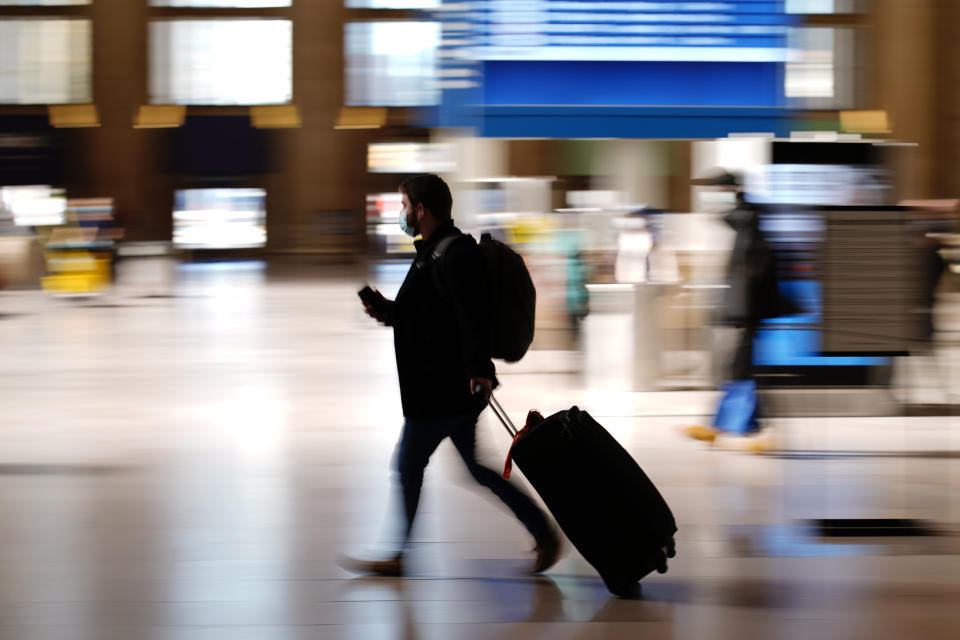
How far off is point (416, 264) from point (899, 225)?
239 centimetres

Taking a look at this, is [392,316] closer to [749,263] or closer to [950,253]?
[749,263]

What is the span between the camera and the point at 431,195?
4781 millimetres

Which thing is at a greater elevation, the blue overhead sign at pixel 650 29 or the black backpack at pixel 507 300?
the blue overhead sign at pixel 650 29

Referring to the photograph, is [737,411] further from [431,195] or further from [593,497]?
[431,195]

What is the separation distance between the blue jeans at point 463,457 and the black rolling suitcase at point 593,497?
0.23 metres

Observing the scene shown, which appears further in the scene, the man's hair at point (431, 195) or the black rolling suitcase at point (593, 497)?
the man's hair at point (431, 195)

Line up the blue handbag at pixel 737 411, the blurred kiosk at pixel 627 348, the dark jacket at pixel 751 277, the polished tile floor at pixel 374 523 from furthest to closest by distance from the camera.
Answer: the blurred kiosk at pixel 627 348
the blue handbag at pixel 737 411
the dark jacket at pixel 751 277
the polished tile floor at pixel 374 523

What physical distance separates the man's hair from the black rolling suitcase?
94 centimetres

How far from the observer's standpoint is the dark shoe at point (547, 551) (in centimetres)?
490

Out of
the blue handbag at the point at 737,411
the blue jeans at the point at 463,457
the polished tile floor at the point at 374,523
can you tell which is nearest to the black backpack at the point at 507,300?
the blue jeans at the point at 463,457

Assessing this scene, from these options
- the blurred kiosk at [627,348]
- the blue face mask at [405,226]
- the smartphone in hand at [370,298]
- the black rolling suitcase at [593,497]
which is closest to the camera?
the black rolling suitcase at [593,497]

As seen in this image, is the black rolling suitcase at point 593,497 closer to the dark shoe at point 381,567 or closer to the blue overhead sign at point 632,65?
the dark shoe at point 381,567

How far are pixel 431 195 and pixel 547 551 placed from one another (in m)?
1.53

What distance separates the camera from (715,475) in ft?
22.9
